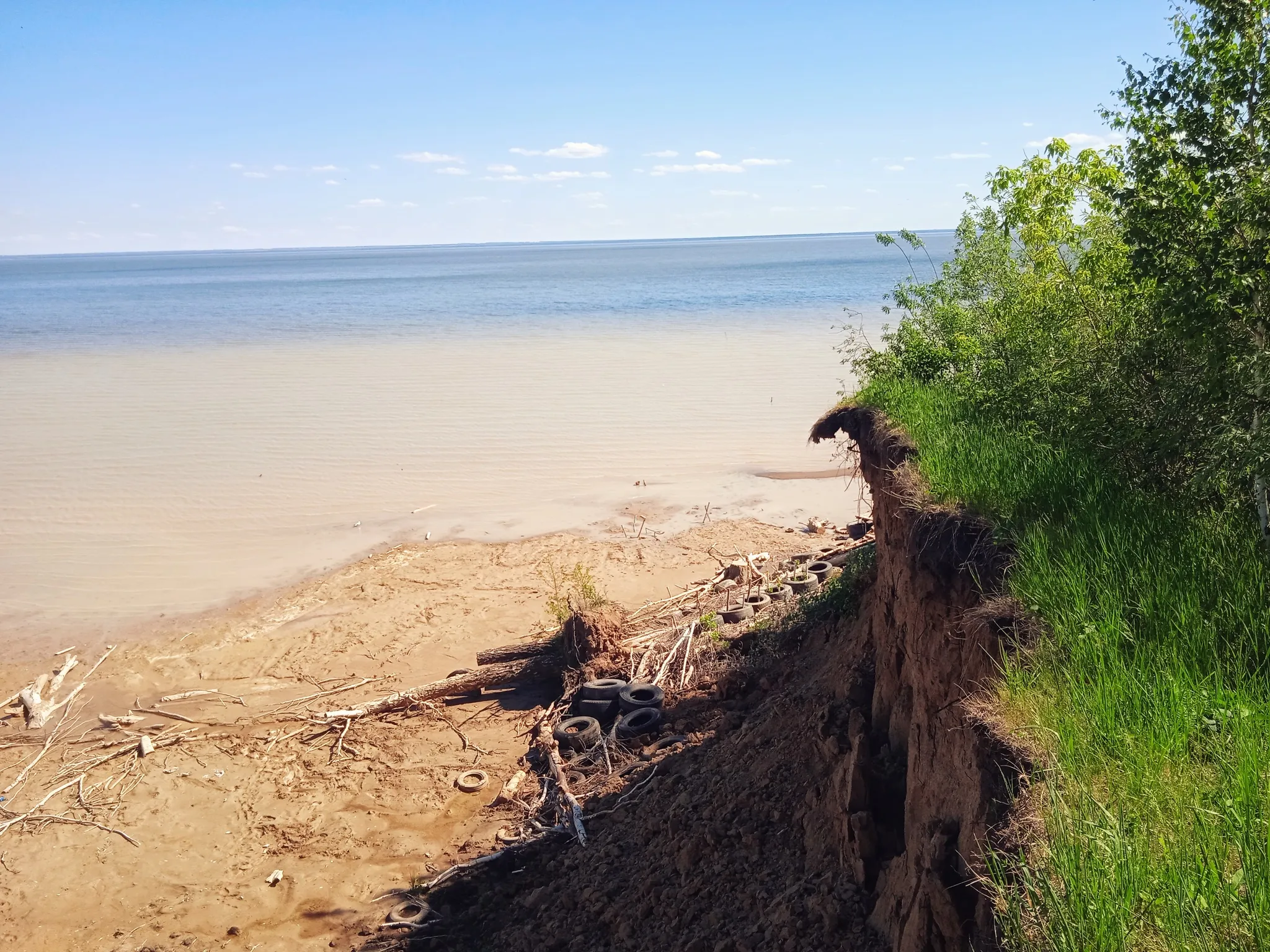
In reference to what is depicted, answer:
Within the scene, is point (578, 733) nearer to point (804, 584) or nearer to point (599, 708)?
point (599, 708)

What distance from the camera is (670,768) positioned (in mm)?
7746

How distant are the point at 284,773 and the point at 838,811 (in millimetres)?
5893

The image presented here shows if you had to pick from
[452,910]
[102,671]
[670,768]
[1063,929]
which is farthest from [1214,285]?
[102,671]

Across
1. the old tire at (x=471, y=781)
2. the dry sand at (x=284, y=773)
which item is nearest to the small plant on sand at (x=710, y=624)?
the dry sand at (x=284, y=773)

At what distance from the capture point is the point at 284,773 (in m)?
8.95

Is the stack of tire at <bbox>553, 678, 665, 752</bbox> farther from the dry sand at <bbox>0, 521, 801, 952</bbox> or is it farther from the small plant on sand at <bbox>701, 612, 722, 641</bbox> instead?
the small plant on sand at <bbox>701, 612, 722, 641</bbox>

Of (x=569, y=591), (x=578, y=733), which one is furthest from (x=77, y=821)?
(x=569, y=591)

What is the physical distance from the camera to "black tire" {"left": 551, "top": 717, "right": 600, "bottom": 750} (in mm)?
8664

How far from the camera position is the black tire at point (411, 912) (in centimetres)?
684

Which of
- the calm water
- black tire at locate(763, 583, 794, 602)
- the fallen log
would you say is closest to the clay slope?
black tire at locate(763, 583, 794, 602)

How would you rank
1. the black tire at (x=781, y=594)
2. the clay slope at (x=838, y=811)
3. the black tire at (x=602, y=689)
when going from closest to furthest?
the clay slope at (x=838, y=811) < the black tire at (x=602, y=689) < the black tire at (x=781, y=594)

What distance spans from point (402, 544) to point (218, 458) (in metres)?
7.80

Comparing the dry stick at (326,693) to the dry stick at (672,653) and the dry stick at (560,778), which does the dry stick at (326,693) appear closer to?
the dry stick at (560,778)

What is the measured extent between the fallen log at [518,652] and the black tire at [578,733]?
1414 millimetres
